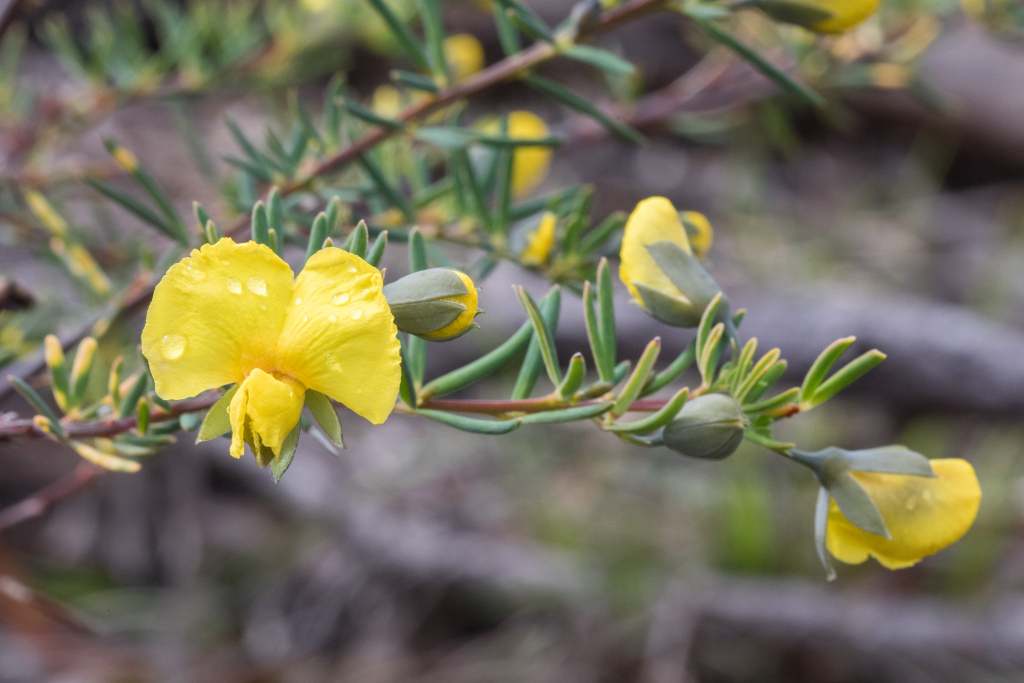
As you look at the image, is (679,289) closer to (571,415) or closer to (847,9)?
(571,415)

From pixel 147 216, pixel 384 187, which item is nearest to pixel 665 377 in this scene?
pixel 384 187

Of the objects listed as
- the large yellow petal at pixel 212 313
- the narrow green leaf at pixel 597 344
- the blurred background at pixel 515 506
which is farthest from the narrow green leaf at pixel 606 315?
the blurred background at pixel 515 506

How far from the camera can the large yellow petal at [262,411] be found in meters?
0.38

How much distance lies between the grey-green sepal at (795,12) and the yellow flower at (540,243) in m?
0.26

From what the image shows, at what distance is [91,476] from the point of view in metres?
0.73

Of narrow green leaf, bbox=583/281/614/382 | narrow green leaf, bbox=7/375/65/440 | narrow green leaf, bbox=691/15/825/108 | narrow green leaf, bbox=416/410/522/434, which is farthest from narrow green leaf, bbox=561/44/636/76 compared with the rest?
narrow green leaf, bbox=7/375/65/440

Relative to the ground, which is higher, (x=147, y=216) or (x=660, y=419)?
(x=147, y=216)

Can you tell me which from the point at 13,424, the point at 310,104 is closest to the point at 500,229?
the point at 13,424

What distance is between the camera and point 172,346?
40cm

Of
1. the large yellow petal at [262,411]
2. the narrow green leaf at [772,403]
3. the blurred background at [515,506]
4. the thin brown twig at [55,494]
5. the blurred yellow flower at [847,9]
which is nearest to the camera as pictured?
the large yellow petal at [262,411]

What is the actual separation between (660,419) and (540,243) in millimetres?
290

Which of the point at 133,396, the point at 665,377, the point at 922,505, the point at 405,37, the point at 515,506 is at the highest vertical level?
the point at 405,37

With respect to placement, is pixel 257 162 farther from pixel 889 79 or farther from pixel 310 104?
pixel 310 104

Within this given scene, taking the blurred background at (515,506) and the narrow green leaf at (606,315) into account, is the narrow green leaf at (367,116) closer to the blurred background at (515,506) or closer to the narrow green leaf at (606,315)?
the narrow green leaf at (606,315)
